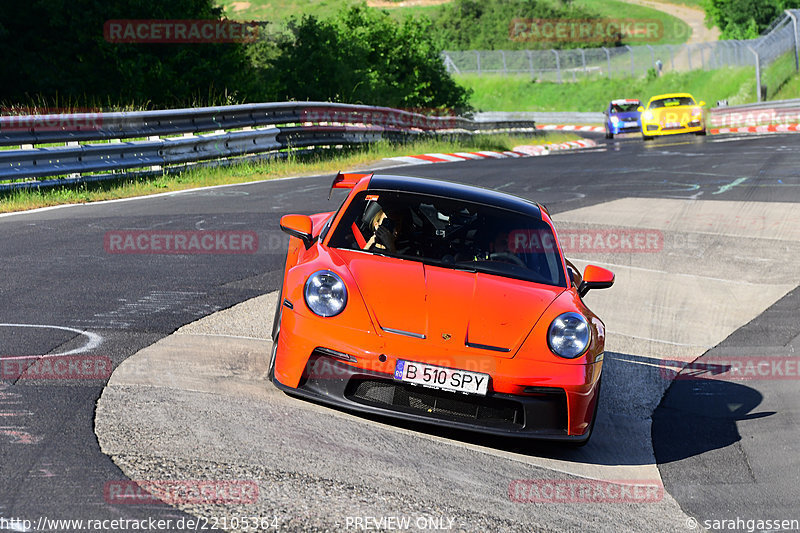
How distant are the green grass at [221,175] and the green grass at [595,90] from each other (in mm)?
29993

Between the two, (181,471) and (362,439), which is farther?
(362,439)

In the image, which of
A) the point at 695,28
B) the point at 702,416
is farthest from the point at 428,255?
the point at 695,28

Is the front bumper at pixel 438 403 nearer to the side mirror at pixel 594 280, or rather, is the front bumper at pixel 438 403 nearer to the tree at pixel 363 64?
the side mirror at pixel 594 280

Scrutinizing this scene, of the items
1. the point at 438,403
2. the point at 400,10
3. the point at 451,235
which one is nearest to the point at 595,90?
the point at 400,10

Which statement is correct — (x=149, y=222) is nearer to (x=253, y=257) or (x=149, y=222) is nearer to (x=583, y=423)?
(x=253, y=257)

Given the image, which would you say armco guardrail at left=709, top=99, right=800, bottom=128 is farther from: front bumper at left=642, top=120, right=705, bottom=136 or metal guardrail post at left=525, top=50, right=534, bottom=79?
metal guardrail post at left=525, top=50, right=534, bottom=79

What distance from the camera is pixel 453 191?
640cm

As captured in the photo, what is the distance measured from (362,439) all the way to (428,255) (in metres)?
1.48

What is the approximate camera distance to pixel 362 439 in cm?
474

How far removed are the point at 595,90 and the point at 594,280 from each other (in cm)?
5824

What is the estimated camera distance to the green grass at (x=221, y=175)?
1256 centimetres

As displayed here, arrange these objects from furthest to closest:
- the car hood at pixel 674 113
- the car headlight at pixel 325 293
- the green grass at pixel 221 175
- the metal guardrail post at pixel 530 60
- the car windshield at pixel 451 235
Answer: the metal guardrail post at pixel 530 60
the car hood at pixel 674 113
the green grass at pixel 221 175
the car windshield at pixel 451 235
the car headlight at pixel 325 293

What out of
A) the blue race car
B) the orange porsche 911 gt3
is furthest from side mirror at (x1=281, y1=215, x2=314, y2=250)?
the blue race car

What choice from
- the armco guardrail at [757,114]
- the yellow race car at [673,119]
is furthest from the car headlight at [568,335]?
the armco guardrail at [757,114]
